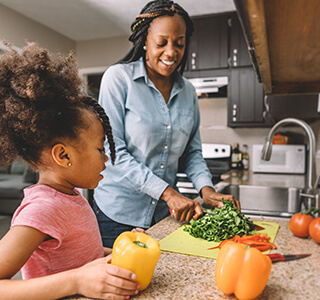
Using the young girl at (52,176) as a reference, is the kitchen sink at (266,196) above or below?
below

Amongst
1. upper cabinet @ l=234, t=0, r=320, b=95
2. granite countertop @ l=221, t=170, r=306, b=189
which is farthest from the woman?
granite countertop @ l=221, t=170, r=306, b=189

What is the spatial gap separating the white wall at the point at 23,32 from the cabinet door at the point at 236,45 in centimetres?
203

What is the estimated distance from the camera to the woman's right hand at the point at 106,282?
1.97ft

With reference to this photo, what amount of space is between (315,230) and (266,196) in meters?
1.36

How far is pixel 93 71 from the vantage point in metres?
4.82

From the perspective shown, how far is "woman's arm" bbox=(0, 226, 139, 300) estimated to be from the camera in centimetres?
58

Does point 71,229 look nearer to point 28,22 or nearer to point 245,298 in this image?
point 245,298

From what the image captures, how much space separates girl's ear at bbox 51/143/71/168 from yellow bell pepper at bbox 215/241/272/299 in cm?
43

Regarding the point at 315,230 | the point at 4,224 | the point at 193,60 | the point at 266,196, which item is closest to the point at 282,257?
the point at 315,230

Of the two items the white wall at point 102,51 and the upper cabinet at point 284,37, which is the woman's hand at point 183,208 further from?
the white wall at point 102,51

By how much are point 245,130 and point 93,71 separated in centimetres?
249

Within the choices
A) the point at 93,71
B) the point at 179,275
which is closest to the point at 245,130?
the point at 93,71

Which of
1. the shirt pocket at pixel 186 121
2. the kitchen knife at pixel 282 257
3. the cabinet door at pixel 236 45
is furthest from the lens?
the cabinet door at pixel 236 45

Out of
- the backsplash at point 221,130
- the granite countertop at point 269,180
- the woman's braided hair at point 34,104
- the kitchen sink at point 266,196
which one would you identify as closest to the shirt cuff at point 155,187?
the woman's braided hair at point 34,104
